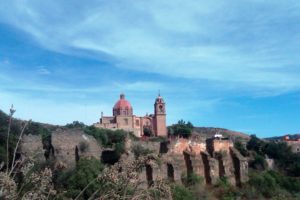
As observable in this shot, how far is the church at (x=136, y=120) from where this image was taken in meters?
67.7

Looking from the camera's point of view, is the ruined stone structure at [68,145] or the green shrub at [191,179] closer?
the ruined stone structure at [68,145]

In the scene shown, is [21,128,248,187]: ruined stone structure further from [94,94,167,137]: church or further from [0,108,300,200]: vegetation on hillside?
[94,94,167,137]: church

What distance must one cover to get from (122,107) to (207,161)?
3455 cm

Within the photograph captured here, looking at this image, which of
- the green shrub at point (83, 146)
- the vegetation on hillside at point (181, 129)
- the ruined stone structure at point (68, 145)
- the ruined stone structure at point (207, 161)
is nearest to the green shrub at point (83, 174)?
the ruined stone structure at point (68, 145)

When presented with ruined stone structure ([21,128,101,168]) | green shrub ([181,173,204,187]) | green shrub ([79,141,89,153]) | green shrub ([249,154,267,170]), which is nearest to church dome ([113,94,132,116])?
green shrub ([249,154,267,170])

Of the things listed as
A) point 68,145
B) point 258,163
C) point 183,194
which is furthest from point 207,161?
point 258,163

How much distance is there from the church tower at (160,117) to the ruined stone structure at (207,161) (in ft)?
99.0

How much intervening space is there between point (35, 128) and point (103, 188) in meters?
49.5

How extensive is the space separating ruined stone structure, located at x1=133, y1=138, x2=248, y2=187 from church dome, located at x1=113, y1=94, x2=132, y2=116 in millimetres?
31248

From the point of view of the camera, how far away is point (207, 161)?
117 feet

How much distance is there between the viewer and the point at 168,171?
108 ft

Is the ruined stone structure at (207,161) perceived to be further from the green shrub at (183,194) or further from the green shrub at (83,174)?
the green shrub at (83,174)

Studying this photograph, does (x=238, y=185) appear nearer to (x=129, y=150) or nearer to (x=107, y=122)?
(x=129, y=150)

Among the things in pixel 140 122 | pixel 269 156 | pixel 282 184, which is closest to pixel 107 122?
pixel 140 122
